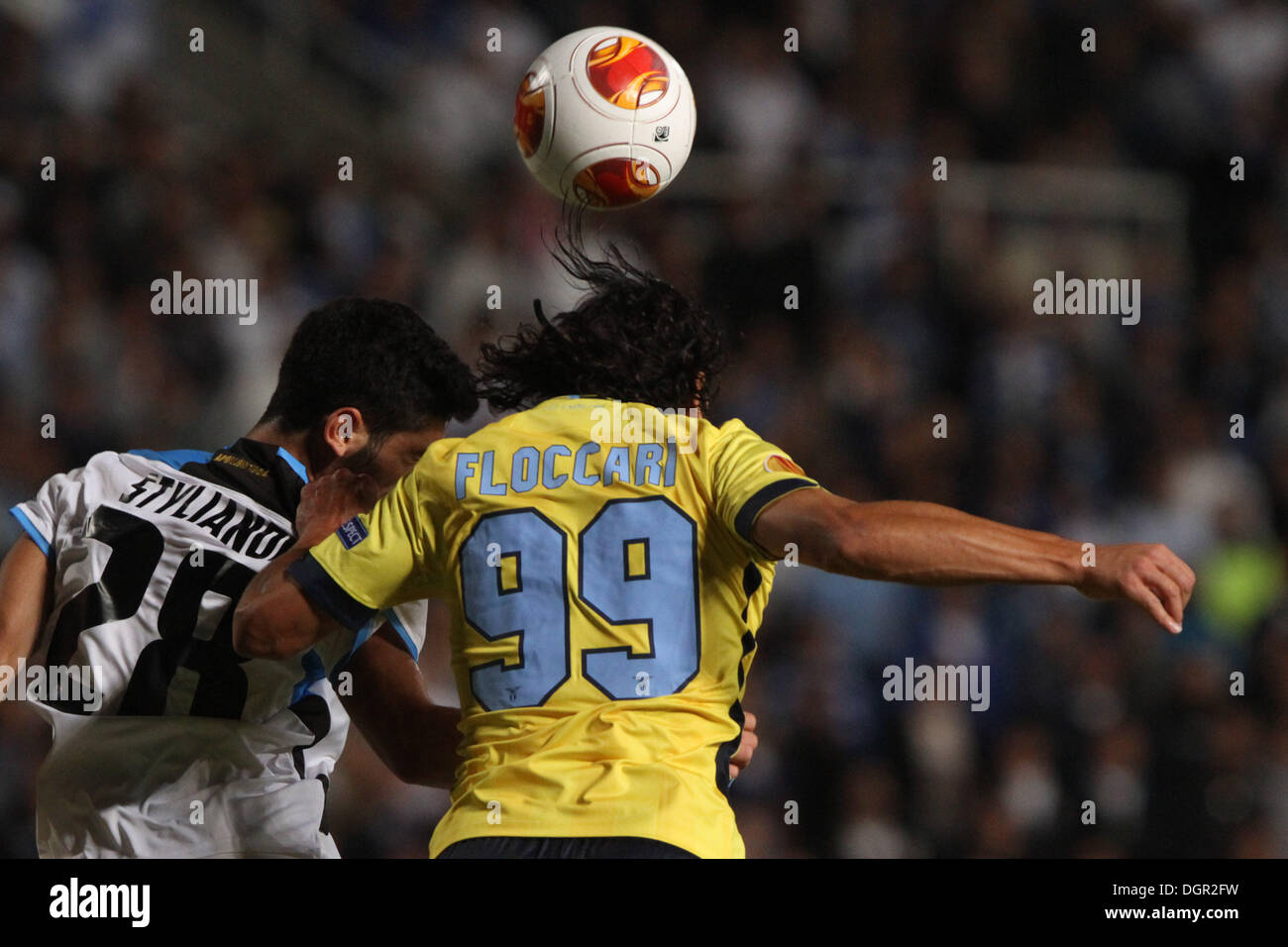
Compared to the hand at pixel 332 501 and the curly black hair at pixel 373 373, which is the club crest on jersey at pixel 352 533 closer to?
the hand at pixel 332 501

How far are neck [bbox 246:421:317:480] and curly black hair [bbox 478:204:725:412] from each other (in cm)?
65

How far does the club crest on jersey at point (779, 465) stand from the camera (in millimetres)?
2885

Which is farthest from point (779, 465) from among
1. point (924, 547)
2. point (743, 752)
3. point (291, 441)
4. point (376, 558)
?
point (291, 441)

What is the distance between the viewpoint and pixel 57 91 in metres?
8.80

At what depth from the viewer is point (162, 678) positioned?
3465mm

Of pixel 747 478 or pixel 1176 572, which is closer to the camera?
pixel 1176 572

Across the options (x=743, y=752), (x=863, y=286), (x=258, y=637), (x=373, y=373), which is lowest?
(x=743, y=752)

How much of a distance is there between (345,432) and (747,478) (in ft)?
4.11

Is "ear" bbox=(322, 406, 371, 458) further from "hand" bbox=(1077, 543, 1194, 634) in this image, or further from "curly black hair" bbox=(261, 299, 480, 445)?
"hand" bbox=(1077, 543, 1194, 634)

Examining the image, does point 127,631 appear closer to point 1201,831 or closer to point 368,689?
point 368,689

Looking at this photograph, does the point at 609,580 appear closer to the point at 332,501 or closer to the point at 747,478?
the point at 747,478

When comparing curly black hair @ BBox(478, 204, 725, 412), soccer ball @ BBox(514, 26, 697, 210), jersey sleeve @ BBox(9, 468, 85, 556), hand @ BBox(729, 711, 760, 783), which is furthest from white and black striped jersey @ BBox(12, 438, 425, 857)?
soccer ball @ BBox(514, 26, 697, 210)

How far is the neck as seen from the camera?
379 cm

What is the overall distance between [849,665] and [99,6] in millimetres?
5714
